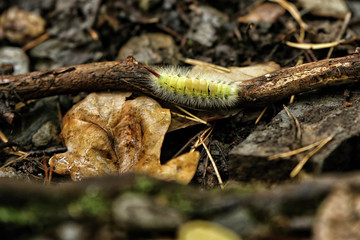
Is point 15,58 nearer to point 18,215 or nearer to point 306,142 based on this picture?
point 18,215

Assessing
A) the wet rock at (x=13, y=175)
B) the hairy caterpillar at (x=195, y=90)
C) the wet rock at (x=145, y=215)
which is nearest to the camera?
the wet rock at (x=145, y=215)

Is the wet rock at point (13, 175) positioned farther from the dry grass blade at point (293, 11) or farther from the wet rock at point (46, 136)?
the dry grass blade at point (293, 11)

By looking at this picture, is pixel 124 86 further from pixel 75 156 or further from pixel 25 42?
pixel 25 42

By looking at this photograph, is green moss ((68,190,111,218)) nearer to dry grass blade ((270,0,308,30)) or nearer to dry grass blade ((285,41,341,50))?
dry grass blade ((285,41,341,50))

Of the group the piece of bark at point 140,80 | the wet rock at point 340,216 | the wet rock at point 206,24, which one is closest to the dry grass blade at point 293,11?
the wet rock at point 206,24

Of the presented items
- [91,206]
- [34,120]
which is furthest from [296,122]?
[34,120]

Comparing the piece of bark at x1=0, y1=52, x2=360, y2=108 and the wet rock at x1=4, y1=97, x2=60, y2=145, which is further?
the wet rock at x1=4, y1=97, x2=60, y2=145

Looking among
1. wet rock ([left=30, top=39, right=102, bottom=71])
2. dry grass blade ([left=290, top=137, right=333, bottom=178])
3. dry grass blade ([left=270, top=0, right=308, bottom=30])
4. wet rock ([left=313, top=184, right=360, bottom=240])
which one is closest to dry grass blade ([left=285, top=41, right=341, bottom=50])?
dry grass blade ([left=270, top=0, right=308, bottom=30])
